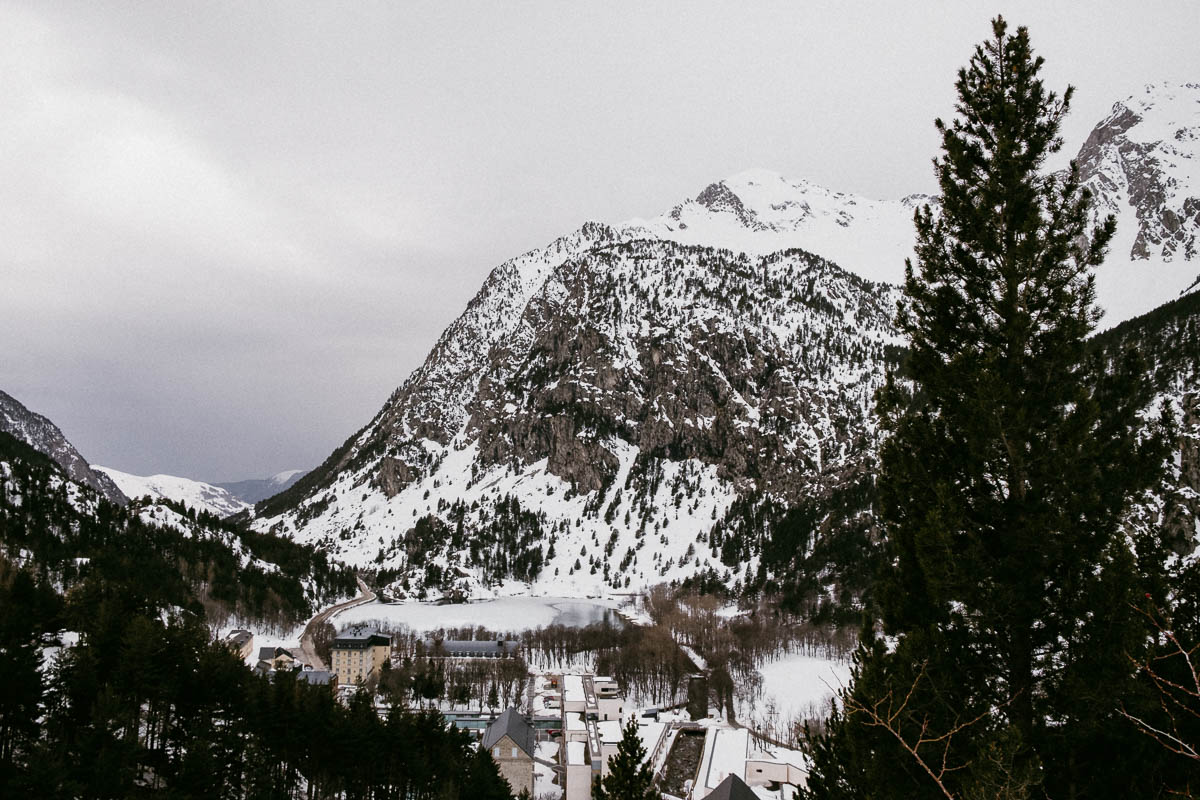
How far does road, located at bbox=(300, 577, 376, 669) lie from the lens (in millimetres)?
103438

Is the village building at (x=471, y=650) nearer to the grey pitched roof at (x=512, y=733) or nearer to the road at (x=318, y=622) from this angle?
the road at (x=318, y=622)

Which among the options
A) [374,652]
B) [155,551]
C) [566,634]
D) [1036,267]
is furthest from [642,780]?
[155,551]

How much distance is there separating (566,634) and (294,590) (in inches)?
2808

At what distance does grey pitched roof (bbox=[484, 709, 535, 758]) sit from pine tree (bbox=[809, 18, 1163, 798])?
46229 mm

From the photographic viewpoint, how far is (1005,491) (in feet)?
34.8

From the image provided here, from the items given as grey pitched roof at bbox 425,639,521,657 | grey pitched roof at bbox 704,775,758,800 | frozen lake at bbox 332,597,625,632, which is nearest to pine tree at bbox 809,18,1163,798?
grey pitched roof at bbox 704,775,758,800

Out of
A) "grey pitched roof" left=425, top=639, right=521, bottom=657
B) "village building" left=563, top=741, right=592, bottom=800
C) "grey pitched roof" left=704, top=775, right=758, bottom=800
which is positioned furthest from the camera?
"grey pitched roof" left=425, top=639, right=521, bottom=657

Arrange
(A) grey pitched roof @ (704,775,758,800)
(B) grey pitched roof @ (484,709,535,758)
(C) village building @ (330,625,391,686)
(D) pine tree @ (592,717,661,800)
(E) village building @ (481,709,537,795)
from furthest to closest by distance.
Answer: (C) village building @ (330,625,391,686) → (B) grey pitched roof @ (484,709,535,758) → (E) village building @ (481,709,537,795) → (A) grey pitched roof @ (704,775,758,800) → (D) pine tree @ (592,717,661,800)

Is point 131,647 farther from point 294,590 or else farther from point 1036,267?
point 294,590

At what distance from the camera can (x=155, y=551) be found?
13312 centimetres

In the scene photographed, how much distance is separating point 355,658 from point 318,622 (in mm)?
47248

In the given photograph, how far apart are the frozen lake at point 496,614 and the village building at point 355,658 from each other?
37180mm

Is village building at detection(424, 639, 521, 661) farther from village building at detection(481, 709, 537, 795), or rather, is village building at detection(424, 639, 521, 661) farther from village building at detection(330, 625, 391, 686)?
village building at detection(481, 709, 537, 795)

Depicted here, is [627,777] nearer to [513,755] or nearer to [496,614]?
[513,755]
